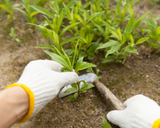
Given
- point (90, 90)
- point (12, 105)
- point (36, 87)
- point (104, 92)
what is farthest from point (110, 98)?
point (12, 105)

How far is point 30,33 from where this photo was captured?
214 centimetres

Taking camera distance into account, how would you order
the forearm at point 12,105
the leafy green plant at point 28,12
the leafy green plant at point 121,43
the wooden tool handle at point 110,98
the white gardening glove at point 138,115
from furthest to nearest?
the leafy green plant at point 28,12 < the leafy green plant at point 121,43 < the wooden tool handle at point 110,98 < the white gardening glove at point 138,115 < the forearm at point 12,105

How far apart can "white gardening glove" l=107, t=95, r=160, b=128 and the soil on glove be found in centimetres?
18

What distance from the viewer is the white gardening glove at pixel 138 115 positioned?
3.27ft

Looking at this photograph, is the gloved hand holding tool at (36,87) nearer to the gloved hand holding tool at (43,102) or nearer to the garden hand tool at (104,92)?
the gloved hand holding tool at (43,102)

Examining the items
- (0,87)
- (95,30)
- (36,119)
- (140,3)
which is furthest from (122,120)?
(140,3)

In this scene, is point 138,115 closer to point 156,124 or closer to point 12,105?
point 156,124

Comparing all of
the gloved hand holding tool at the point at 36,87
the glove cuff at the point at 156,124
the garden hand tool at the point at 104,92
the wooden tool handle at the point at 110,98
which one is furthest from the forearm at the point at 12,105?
the glove cuff at the point at 156,124

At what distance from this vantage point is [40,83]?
1.08 metres

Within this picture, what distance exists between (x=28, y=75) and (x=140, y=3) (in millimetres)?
2640

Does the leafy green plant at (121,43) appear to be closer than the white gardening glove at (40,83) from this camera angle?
No

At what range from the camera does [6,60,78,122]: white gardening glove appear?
1.02 m

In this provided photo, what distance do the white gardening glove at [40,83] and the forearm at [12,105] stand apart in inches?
1.7

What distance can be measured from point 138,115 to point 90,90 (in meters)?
0.57
